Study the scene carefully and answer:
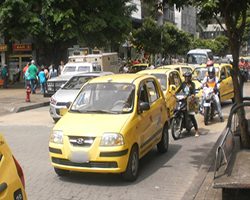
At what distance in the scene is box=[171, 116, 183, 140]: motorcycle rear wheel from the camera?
11.8 metres

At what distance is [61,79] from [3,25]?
1038cm

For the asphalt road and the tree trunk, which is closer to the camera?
the asphalt road

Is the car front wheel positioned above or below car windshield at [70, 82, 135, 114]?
below

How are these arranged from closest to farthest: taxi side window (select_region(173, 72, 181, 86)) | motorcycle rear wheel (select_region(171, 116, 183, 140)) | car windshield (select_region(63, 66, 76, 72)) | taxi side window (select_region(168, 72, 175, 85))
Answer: motorcycle rear wheel (select_region(171, 116, 183, 140)) → taxi side window (select_region(168, 72, 175, 85)) → taxi side window (select_region(173, 72, 181, 86)) → car windshield (select_region(63, 66, 76, 72))

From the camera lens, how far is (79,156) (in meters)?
7.59

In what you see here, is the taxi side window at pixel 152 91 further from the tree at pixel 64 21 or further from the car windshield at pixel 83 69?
the tree at pixel 64 21

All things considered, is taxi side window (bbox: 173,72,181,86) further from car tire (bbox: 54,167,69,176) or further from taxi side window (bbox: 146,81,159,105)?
car tire (bbox: 54,167,69,176)

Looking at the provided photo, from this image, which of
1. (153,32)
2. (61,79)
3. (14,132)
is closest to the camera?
(14,132)

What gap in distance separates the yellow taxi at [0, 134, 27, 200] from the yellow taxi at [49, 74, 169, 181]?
3471 mm

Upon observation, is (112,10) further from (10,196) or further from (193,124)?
(10,196)

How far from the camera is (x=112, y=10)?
3284cm

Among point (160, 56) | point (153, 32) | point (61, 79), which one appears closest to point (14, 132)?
point (61, 79)

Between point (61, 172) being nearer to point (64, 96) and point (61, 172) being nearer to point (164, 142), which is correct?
point (164, 142)

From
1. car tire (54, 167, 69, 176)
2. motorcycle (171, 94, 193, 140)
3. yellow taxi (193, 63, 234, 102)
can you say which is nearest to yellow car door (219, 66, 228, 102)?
yellow taxi (193, 63, 234, 102)
